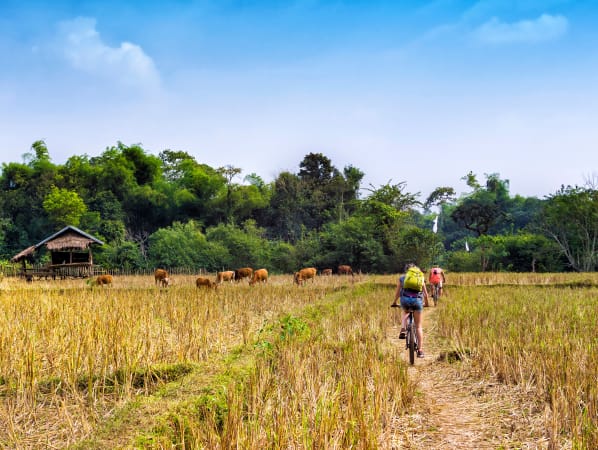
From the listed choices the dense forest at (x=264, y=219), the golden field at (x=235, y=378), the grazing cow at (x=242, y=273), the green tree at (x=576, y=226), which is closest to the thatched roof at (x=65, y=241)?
the dense forest at (x=264, y=219)

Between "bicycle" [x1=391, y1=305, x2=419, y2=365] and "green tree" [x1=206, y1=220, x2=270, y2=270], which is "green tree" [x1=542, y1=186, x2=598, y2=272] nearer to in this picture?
"green tree" [x1=206, y1=220, x2=270, y2=270]

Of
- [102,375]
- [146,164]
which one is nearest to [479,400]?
[102,375]

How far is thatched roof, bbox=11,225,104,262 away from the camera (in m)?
24.9

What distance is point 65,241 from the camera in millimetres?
25141

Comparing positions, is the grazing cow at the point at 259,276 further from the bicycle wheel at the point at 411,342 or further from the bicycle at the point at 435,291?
the bicycle wheel at the point at 411,342

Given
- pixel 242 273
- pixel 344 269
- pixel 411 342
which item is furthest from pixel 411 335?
pixel 344 269

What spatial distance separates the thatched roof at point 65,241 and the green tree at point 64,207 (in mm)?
8958

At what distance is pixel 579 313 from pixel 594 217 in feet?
74.4

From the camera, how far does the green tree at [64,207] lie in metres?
33.8

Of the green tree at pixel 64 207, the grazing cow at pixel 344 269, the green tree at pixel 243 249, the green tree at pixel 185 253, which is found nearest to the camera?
the grazing cow at pixel 344 269

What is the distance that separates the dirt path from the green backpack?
1.23 meters

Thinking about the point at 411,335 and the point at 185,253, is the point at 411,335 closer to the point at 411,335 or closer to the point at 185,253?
the point at 411,335

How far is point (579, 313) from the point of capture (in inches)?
355

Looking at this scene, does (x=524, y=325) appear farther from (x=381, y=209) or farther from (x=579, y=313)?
(x=381, y=209)
